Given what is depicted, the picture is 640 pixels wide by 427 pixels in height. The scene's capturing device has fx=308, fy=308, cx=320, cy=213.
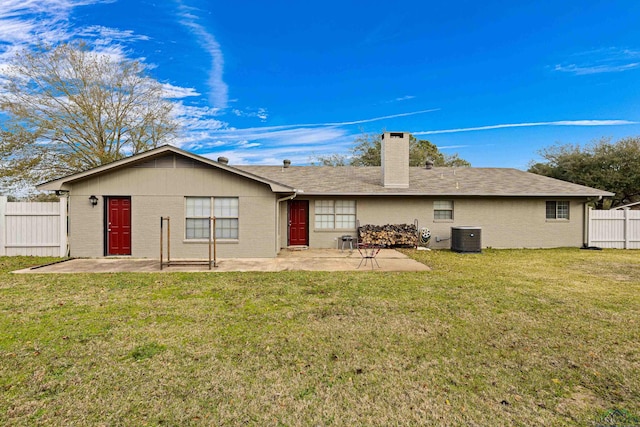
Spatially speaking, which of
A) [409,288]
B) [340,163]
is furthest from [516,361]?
[340,163]

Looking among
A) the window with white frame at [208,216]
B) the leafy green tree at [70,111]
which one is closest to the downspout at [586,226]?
the window with white frame at [208,216]

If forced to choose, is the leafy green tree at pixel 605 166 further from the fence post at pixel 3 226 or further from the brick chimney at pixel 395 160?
the fence post at pixel 3 226

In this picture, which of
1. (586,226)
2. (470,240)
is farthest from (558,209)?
(470,240)

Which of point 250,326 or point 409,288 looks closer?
point 250,326

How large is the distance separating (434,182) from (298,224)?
6.69 m

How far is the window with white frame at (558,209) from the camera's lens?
1364 centimetres

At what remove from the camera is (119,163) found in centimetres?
985

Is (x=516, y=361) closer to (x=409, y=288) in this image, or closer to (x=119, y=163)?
(x=409, y=288)

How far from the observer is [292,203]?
13.1 m

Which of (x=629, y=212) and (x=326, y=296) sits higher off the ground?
(x=629, y=212)

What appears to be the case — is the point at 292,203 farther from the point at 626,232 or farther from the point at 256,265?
the point at 626,232

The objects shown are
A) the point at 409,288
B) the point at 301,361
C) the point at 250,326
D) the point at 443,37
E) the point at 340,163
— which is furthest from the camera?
the point at 340,163

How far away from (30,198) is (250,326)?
79.5 ft

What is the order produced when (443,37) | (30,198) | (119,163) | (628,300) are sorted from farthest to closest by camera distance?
1. (30,198)
2. (443,37)
3. (119,163)
4. (628,300)
